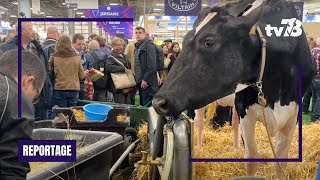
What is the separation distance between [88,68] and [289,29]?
3.78m

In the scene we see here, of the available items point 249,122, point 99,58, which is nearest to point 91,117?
point 249,122

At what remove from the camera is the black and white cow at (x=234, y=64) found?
1726mm

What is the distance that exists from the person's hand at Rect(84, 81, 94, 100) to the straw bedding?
1771 mm

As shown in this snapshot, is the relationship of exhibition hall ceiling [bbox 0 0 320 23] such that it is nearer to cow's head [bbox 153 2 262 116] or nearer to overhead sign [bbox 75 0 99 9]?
overhead sign [bbox 75 0 99 9]

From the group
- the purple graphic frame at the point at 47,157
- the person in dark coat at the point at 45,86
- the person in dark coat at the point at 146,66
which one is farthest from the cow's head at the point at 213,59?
the person in dark coat at the point at 146,66

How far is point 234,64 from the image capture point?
179cm

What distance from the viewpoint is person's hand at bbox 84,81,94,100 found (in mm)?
5324

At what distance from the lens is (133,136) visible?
12.0ft

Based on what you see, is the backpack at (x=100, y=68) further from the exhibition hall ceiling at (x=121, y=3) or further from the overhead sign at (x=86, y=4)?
the exhibition hall ceiling at (x=121, y=3)

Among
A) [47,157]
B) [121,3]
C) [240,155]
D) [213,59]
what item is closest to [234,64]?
[213,59]

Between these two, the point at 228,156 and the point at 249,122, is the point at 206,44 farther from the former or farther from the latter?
the point at 228,156

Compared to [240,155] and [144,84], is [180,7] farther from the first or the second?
[240,155]

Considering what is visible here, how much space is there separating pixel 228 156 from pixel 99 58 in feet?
9.18

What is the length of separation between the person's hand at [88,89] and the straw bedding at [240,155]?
1.77m
